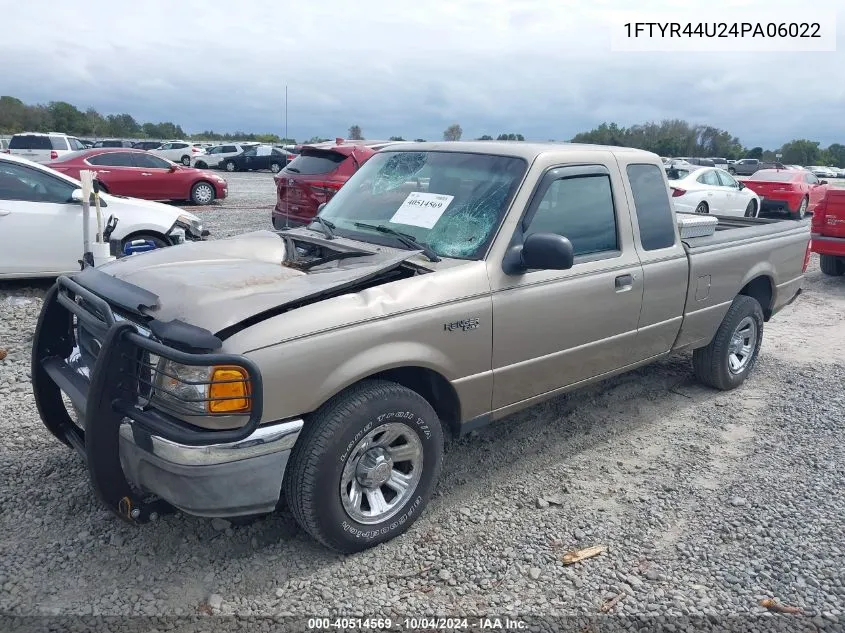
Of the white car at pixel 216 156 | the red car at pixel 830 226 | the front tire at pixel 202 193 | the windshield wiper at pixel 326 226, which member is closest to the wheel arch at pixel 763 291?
the windshield wiper at pixel 326 226

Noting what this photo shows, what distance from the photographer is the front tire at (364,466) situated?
302cm

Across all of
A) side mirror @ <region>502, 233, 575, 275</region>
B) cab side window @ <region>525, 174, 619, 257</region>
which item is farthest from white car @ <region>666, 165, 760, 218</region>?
side mirror @ <region>502, 233, 575, 275</region>

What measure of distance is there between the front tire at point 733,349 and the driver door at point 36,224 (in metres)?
6.38

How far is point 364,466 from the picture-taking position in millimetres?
3281

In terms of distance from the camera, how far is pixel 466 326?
3488mm

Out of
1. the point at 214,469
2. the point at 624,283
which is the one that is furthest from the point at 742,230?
the point at 214,469

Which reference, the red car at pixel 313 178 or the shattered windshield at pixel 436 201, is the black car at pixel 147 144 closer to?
the red car at pixel 313 178

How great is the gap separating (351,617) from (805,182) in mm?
19744

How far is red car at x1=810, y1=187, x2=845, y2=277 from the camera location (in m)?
10.2

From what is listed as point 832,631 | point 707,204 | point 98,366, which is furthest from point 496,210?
point 707,204

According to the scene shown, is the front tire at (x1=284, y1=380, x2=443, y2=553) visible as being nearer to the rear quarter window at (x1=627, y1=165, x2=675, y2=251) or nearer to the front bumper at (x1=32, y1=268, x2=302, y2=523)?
the front bumper at (x1=32, y1=268, x2=302, y2=523)

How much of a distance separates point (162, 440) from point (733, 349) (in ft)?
15.3

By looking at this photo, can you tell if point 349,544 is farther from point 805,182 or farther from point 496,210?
point 805,182

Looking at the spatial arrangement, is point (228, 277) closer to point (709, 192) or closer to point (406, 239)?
point (406, 239)
